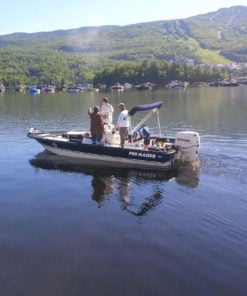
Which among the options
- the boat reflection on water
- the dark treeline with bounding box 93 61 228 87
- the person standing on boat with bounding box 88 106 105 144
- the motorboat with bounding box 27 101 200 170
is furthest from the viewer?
the dark treeline with bounding box 93 61 228 87

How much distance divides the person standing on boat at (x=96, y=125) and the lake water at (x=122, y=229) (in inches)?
76.8

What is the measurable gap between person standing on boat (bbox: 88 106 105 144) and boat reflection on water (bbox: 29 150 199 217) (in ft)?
5.90

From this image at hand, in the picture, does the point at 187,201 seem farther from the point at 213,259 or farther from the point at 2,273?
the point at 2,273

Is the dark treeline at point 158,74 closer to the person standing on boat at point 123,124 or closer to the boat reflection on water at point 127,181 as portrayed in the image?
the person standing on boat at point 123,124

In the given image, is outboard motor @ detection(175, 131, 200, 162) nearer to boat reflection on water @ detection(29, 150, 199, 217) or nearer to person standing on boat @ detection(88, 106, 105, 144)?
boat reflection on water @ detection(29, 150, 199, 217)

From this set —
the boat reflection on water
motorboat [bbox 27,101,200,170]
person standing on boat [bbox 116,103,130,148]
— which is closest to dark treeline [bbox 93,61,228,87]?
motorboat [bbox 27,101,200,170]

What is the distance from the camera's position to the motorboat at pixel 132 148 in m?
21.8

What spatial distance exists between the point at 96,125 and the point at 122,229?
1000cm

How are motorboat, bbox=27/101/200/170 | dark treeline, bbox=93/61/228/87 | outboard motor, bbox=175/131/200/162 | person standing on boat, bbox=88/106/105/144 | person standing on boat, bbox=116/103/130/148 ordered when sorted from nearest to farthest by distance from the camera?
1. outboard motor, bbox=175/131/200/162
2. motorboat, bbox=27/101/200/170
3. person standing on boat, bbox=116/103/130/148
4. person standing on boat, bbox=88/106/105/144
5. dark treeline, bbox=93/61/228/87

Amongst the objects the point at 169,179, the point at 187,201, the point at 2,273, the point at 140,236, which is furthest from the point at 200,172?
the point at 2,273

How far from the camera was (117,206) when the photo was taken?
640 inches

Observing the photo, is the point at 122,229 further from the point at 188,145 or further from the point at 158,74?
the point at 158,74

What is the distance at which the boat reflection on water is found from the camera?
1673 centimetres

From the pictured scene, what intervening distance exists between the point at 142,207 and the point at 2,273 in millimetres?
6754
